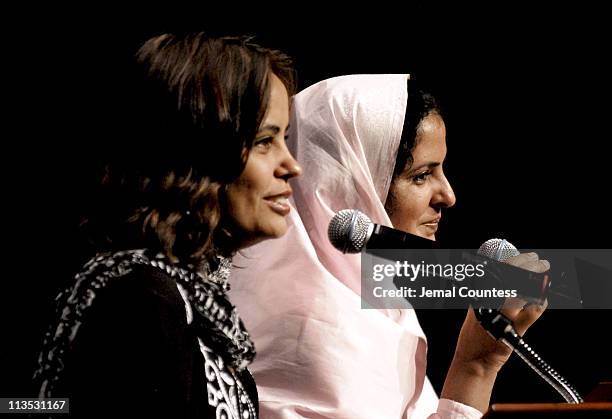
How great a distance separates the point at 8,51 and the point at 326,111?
75 centimetres

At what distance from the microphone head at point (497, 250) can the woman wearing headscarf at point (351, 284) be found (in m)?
0.04

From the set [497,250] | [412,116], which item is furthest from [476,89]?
[497,250]

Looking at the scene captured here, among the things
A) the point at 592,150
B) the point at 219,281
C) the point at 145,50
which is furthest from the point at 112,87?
the point at 592,150

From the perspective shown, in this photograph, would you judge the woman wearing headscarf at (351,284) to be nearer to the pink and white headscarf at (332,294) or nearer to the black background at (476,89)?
the pink and white headscarf at (332,294)

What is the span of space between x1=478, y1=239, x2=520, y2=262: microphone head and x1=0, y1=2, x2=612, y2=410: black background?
2.11 feet

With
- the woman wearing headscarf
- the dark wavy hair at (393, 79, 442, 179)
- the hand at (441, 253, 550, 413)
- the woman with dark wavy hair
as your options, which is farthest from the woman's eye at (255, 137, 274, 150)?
the hand at (441, 253, 550, 413)

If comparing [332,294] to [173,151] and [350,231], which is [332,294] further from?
[173,151]

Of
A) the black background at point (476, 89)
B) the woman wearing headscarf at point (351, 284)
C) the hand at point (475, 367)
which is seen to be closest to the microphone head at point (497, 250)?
the woman wearing headscarf at point (351, 284)

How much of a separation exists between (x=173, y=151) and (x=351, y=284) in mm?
694

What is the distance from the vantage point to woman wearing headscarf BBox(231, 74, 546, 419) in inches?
72.4

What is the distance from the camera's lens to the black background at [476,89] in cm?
216

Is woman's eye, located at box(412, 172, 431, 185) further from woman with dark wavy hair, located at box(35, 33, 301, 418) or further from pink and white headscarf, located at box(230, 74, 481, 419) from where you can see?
woman with dark wavy hair, located at box(35, 33, 301, 418)

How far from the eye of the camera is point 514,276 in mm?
1472

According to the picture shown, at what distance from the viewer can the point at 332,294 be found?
1.91 meters
